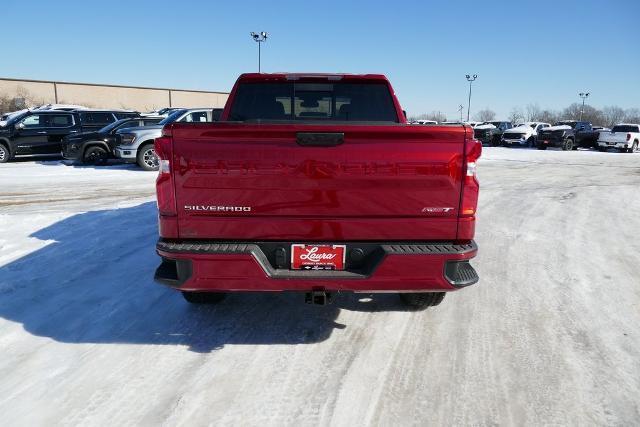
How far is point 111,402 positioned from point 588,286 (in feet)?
14.4

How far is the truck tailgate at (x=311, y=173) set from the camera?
8.65ft

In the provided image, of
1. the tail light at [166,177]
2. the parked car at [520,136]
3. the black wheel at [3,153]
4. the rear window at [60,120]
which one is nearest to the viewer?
the tail light at [166,177]

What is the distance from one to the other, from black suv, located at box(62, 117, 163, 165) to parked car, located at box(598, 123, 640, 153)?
2565 cm

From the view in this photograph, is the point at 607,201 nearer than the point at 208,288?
No

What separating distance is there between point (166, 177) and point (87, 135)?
41.9 feet

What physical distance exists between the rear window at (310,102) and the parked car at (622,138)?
27.2 meters

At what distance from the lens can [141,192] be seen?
30.4 ft

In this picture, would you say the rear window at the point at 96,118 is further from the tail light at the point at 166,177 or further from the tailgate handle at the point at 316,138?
the tailgate handle at the point at 316,138

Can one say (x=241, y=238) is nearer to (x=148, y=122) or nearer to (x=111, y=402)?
(x=111, y=402)

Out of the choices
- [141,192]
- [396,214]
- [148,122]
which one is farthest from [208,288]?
[148,122]

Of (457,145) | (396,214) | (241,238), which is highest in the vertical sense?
(457,145)

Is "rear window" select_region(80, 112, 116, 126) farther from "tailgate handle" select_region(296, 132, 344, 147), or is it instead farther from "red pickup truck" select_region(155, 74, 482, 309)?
"tailgate handle" select_region(296, 132, 344, 147)

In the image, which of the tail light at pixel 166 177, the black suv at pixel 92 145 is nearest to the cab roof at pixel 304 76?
the tail light at pixel 166 177

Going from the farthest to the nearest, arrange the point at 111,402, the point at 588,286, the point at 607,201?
the point at 607,201 → the point at 588,286 → the point at 111,402
